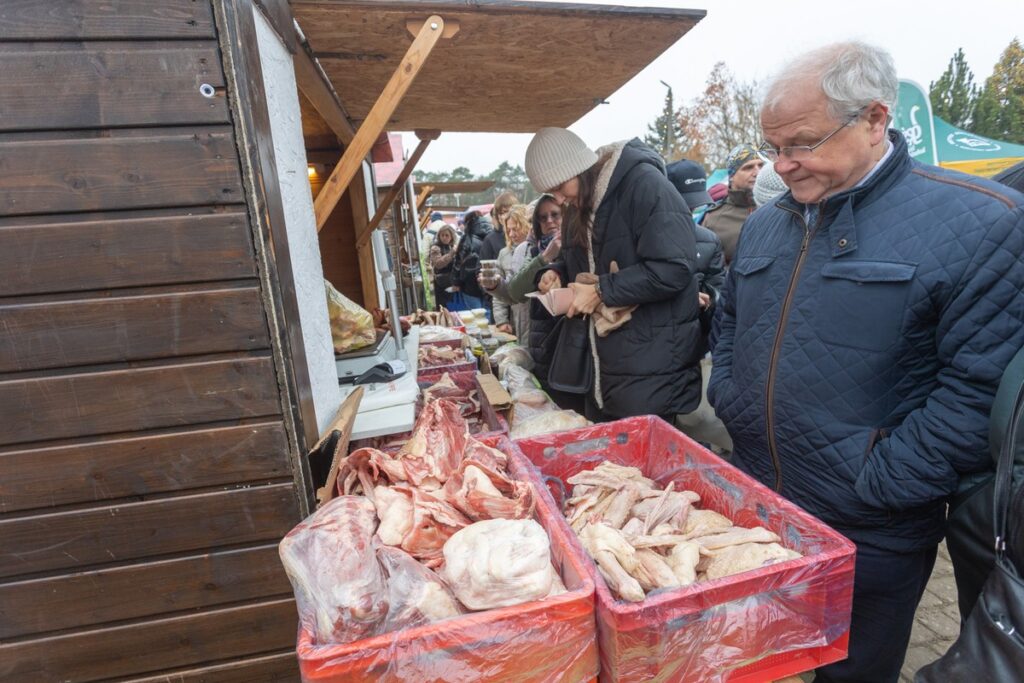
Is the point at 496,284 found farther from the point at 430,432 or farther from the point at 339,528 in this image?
the point at 339,528

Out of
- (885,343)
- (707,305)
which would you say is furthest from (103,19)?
(707,305)

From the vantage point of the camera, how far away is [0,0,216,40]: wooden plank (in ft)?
4.51

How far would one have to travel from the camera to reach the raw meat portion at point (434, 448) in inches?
55.6

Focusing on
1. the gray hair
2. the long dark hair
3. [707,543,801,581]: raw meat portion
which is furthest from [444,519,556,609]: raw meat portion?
the long dark hair

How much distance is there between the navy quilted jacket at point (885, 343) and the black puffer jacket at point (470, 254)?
7.41 m

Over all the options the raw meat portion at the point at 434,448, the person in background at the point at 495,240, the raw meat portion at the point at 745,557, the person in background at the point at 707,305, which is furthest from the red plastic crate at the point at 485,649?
the person in background at the point at 495,240

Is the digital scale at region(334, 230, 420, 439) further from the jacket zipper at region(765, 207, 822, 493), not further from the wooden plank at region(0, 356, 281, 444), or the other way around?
the jacket zipper at region(765, 207, 822, 493)

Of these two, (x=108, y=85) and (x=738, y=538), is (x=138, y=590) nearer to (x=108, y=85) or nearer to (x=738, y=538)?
(x=108, y=85)

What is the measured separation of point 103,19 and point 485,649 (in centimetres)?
189

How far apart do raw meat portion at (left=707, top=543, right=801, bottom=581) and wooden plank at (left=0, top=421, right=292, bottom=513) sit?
4.43 ft

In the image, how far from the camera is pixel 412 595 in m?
1.02

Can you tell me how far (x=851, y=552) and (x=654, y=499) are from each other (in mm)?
532

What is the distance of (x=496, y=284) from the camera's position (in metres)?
4.43

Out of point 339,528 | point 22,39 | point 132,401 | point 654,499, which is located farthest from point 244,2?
point 654,499
